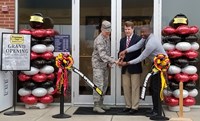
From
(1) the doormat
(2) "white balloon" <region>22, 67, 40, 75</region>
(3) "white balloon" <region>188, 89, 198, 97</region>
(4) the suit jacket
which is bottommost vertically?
(1) the doormat

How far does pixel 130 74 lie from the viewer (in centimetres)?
871

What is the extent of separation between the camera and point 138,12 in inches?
374

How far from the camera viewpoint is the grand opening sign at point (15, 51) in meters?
8.47

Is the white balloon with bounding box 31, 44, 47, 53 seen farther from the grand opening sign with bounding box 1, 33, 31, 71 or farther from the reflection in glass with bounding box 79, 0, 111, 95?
the reflection in glass with bounding box 79, 0, 111, 95

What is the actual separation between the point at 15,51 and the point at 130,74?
8.26ft

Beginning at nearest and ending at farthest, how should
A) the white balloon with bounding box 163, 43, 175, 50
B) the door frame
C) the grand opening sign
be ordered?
1. the grand opening sign
2. the white balloon with bounding box 163, 43, 175, 50
3. the door frame

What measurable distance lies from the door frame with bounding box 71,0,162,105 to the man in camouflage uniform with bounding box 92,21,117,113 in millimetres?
573

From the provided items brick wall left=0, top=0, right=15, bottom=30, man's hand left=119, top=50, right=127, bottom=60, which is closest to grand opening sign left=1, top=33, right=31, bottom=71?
brick wall left=0, top=0, right=15, bottom=30

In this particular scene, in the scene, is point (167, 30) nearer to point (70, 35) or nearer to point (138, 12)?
point (138, 12)

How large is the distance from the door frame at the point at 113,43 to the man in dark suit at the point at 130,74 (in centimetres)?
64

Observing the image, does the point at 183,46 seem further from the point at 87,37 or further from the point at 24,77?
the point at 24,77

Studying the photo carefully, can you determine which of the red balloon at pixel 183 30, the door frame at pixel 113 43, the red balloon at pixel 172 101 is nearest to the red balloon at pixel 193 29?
the red balloon at pixel 183 30

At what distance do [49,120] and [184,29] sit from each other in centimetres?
344

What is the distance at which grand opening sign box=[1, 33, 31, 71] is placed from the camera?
27.8 feet
